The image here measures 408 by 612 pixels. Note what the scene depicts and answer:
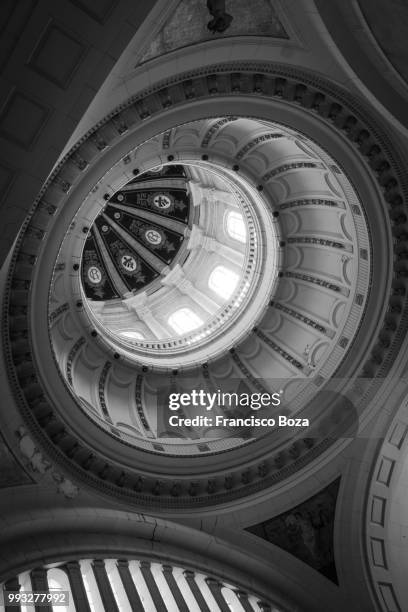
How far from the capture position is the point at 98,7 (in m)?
6.88

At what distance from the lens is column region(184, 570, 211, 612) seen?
12.0 meters

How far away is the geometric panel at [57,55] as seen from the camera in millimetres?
7004

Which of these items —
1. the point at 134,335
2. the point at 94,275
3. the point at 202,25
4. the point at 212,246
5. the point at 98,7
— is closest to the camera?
the point at 98,7

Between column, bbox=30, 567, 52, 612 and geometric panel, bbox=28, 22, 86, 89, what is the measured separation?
28.6 ft

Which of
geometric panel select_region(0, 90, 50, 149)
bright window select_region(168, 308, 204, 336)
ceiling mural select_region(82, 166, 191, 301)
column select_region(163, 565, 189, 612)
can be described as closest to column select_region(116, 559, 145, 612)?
column select_region(163, 565, 189, 612)

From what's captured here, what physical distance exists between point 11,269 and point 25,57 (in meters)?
4.46

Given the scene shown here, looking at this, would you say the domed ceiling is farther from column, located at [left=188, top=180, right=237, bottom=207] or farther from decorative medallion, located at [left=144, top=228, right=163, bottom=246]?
decorative medallion, located at [left=144, top=228, right=163, bottom=246]

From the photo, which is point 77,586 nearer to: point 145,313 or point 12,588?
point 12,588

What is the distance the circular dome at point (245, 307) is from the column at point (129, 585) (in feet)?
5.28

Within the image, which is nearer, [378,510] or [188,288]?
[378,510]

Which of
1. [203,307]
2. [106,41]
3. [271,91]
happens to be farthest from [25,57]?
[203,307]

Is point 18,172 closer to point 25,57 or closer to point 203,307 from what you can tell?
point 25,57

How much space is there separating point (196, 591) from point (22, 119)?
1058 cm

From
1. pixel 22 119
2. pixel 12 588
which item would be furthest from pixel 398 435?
pixel 22 119
